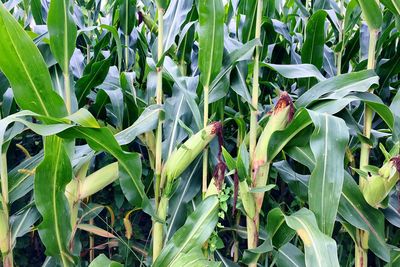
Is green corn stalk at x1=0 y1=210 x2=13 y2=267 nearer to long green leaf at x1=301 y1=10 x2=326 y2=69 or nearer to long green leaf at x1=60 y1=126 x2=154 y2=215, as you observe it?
long green leaf at x1=60 y1=126 x2=154 y2=215

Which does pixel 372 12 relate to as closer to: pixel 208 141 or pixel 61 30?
pixel 208 141

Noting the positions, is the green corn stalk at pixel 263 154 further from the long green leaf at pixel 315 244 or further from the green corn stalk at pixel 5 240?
the green corn stalk at pixel 5 240

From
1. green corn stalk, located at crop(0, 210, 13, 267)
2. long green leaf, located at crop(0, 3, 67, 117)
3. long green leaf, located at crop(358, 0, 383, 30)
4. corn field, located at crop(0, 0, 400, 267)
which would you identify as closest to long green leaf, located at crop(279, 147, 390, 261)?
corn field, located at crop(0, 0, 400, 267)

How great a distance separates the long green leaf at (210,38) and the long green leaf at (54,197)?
388mm

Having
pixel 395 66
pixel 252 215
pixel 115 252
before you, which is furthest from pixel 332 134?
pixel 115 252

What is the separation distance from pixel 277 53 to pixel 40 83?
0.73m

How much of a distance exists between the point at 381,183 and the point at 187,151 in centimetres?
45

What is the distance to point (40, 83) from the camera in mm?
984

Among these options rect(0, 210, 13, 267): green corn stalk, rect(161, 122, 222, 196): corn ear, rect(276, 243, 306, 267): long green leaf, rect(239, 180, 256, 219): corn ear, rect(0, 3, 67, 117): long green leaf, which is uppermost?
rect(0, 3, 67, 117): long green leaf

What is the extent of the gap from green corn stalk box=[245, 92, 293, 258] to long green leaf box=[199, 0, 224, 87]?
18cm

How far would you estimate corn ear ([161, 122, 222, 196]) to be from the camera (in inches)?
41.1

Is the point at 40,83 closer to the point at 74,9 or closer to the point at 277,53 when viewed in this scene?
the point at 277,53

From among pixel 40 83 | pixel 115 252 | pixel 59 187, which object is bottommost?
pixel 115 252

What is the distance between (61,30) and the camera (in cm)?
107
